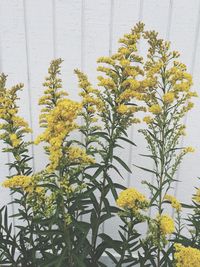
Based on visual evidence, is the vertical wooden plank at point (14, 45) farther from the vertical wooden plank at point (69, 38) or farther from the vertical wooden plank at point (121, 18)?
the vertical wooden plank at point (121, 18)

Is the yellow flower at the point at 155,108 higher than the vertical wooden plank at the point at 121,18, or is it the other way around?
the vertical wooden plank at the point at 121,18

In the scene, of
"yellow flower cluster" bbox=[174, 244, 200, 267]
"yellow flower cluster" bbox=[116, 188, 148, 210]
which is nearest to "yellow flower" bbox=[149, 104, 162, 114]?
"yellow flower cluster" bbox=[116, 188, 148, 210]

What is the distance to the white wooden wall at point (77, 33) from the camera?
1.75m

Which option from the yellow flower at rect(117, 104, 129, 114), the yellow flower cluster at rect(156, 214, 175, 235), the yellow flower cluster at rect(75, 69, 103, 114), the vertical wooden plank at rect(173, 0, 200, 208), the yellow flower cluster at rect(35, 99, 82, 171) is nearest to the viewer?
the yellow flower cluster at rect(35, 99, 82, 171)

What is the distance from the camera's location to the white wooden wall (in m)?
1.75

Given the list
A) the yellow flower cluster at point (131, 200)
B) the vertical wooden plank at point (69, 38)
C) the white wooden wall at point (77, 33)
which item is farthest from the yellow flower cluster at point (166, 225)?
the vertical wooden plank at point (69, 38)

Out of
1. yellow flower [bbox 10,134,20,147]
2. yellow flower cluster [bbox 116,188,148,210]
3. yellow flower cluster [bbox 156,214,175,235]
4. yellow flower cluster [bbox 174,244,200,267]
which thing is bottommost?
yellow flower cluster [bbox 174,244,200,267]

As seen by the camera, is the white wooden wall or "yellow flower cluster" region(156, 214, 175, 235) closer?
"yellow flower cluster" region(156, 214, 175, 235)

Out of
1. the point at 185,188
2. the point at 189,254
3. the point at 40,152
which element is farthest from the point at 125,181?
the point at 189,254

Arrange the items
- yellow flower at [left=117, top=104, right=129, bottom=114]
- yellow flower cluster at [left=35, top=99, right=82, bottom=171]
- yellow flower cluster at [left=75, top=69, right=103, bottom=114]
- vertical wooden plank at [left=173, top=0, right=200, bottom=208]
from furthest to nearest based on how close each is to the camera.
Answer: vertical wooden plank at [left=173, top=0, right=200, bottom=208]
yellow flower cluster at [left=75, top=69, right=103, bottom=114]
yellow flower at [left=117, top=104, right=129, bottom=114]
yellow flower cluster at [left=35, top=99, right=82, bottom=171]

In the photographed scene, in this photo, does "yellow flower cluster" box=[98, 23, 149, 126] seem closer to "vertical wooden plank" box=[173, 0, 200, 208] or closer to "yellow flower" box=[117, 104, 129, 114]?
"yellow flower" box=[117, 104, 129, 114]

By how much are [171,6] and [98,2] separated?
1.28ft

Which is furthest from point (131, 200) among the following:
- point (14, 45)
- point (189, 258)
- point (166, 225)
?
point (14, 45)

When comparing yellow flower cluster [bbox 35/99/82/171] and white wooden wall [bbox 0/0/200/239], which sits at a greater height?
white wooden wall [bbox 0/0/200/239]
